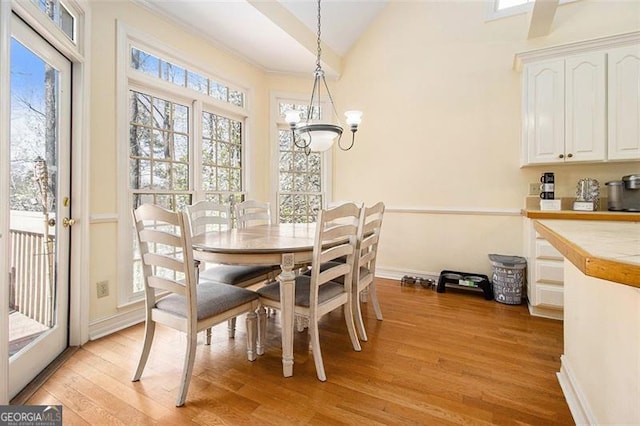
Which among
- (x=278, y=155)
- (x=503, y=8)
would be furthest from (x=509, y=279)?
(x=278, y=155)

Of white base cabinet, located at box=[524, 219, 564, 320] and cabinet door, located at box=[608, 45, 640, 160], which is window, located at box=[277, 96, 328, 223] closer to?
white base cabinet, located at box=[524, 219, 564, 320]

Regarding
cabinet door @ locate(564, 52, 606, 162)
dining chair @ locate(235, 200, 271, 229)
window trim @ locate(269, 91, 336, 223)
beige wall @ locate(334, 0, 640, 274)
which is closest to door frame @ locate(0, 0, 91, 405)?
dining chair @ locate(235, 200, 271, 229)

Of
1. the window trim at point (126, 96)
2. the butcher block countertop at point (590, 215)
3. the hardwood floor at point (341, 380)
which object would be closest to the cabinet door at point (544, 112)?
the butcher block countertop at point (590, 215)

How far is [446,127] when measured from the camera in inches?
137

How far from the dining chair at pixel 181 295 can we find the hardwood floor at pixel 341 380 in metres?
0.18

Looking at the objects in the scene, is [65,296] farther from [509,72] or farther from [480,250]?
[509,72]

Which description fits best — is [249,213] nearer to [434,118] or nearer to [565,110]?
[434,118]

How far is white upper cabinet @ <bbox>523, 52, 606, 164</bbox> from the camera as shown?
2.60 m

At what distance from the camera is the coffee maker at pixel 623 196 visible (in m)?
2.66

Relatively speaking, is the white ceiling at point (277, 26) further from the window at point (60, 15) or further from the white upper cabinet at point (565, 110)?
the white upper cabinet at point (565, 110)

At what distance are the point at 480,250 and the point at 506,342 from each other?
138 centimetres

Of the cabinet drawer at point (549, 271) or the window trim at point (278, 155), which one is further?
the window trim at point (278, 155)

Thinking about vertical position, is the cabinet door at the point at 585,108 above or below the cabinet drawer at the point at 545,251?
above
